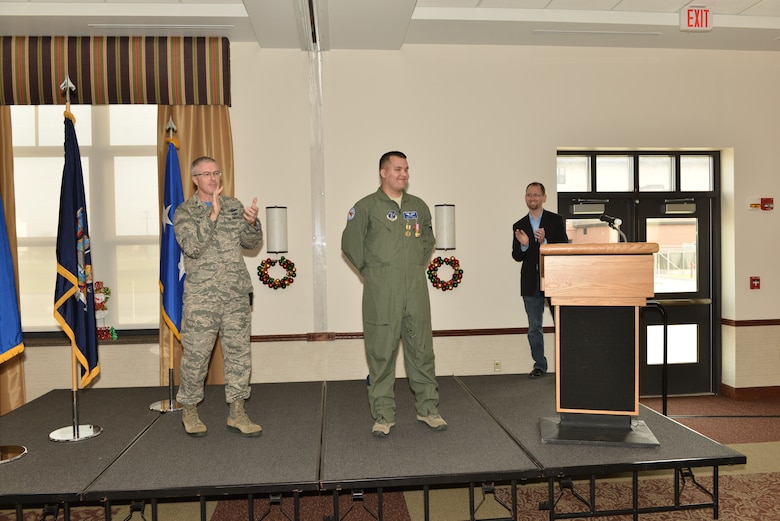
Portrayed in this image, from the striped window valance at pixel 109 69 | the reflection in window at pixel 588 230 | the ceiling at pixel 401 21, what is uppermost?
the ceiling at pixel 401 21

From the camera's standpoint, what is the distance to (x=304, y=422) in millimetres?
3600

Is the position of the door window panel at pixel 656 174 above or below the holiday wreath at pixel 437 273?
above

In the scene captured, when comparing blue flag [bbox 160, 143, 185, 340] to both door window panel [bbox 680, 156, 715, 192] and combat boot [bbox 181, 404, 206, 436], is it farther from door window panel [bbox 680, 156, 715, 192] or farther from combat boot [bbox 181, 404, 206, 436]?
door window panel [bbox 680, 156, 715, 192]

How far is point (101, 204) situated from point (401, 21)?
3.00m

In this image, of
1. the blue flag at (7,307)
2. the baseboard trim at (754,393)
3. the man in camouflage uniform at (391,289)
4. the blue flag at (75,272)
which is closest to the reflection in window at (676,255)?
the baseboard trim at (754,393)

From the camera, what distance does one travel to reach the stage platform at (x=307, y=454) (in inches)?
106

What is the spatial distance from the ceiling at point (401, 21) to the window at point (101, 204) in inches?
29.8

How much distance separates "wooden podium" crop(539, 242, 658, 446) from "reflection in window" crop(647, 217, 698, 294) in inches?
111

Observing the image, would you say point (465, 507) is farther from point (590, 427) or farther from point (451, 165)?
point (451, 165)

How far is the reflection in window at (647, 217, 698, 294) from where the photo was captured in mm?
5652

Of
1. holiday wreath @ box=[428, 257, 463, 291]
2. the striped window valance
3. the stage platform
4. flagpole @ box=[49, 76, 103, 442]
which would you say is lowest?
the stage platform

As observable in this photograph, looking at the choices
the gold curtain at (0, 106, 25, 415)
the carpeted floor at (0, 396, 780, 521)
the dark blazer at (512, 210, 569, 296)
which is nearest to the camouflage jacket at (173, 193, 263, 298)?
the carpeted floor at (0, 396, 780, 521)

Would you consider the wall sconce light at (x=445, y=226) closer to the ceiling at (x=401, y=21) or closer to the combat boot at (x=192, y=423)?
the ceiling at (x=401, y=21)

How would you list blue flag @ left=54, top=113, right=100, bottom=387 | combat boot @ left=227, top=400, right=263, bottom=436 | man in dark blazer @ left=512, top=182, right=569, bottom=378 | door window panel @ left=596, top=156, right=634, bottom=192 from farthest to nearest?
door window panel @ left=596, top=156, right=634, bottom=192, man in dark blazer @ left=512, top=182, right=569, bottom=378, blue flag @ left=54, top=113, right=100, bottom=387, combat boot @ left=227, top=400, right=263, bottom=436
